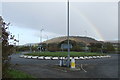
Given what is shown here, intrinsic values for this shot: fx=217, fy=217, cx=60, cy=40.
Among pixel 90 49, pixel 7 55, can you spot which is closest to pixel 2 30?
pixel 7 55

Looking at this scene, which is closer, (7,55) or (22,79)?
(7,55)

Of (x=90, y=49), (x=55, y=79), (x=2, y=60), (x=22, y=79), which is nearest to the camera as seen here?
(x=2, y=60)

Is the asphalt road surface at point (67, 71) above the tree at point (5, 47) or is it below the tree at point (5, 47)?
below

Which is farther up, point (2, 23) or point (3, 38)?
point (2, 23)

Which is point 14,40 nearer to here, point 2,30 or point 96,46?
point 2,30

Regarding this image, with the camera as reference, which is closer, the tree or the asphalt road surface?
the tree

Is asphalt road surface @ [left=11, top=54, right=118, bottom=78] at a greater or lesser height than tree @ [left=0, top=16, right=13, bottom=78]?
lesser

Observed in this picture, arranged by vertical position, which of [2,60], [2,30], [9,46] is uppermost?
[2,30]

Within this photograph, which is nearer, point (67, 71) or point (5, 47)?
point (5, 47)

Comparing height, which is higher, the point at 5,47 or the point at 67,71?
the point at 5,47

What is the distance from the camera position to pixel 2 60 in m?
7.86

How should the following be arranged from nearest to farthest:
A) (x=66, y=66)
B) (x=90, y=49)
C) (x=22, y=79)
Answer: (x=22, y=79) < (x=66, y=66) < (x=90, y=49)

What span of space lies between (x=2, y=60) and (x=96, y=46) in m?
74.8

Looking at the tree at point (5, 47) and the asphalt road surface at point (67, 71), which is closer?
the tree at point (5, 47)
